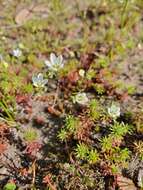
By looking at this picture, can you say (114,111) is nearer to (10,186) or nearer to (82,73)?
(82,73)

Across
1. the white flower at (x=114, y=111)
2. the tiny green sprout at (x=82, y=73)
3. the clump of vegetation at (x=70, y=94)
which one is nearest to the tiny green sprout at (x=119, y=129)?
the clump of vegetation at (x=70, y=94)

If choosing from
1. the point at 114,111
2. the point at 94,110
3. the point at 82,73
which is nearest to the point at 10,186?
the point at 94,110

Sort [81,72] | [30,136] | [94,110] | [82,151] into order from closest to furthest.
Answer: [82,151], [30,136], [94,110], [81,72]

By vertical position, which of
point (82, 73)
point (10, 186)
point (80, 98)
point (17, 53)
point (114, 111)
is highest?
point (17, 53)

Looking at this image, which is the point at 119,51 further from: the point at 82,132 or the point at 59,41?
the point at 82,132

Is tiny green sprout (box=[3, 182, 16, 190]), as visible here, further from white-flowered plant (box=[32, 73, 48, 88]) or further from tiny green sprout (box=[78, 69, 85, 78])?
tiny green sprout (box=[78, 69, 85, 78])

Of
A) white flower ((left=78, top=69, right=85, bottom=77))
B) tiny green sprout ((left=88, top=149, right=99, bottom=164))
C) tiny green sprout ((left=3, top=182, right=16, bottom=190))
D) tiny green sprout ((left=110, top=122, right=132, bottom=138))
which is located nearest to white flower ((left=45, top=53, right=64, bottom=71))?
white flower ((left=78, top=69, right=85, bottom=77))

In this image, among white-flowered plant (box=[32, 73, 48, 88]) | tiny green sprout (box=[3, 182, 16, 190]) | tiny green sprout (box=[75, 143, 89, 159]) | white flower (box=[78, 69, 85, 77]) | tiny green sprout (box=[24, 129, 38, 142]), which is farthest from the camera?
white flower (box=[78, 69, 85, 77])

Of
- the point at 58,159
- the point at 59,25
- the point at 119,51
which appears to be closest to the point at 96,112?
the point at 58,159
